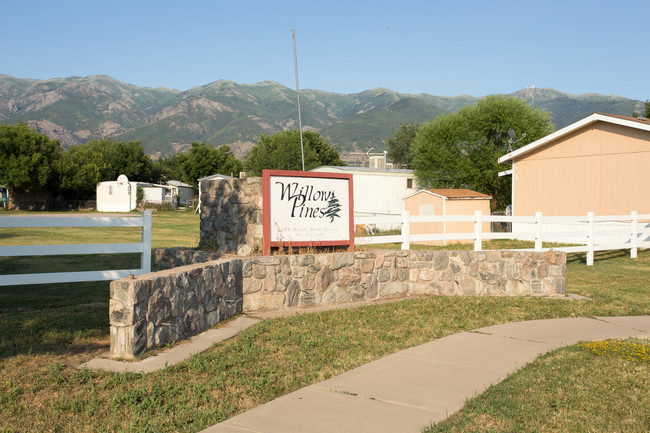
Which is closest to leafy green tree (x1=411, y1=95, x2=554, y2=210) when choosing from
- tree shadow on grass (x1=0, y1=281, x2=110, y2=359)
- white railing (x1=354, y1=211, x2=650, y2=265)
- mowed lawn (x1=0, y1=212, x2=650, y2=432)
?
white railing (x1=354, y1=211, x2=650, y2=265)

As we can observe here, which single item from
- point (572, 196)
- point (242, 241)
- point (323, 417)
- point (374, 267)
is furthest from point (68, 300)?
point (572, 196)

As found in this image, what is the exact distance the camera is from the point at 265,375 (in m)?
5.49

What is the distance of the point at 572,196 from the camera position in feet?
76.3

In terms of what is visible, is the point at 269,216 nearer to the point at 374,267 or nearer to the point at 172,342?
the point at 374,267

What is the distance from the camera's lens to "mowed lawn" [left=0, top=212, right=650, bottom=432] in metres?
4.38

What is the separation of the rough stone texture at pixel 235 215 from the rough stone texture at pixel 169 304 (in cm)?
121

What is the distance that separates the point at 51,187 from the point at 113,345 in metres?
58.9

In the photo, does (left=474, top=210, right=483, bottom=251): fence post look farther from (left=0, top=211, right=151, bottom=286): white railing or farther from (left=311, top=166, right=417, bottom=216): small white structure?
(left=311, top=166, right=417, bottom=216): small white structure

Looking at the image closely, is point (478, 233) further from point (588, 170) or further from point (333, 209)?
point (588, 170)

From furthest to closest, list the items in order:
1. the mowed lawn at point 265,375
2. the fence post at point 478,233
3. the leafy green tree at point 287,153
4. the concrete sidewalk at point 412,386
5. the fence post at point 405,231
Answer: the leafy green tree at point 287,153 < the fence post at point 478,233 < the fence post at point 405,231 < the mowed lawn at point 265,375 < the concrete sidewalk at point 412,386

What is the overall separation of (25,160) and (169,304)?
2150 inches

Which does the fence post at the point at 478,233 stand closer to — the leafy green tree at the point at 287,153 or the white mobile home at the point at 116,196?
the white mobile home at the point at 116,196

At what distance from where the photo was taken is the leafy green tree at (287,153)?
207ft

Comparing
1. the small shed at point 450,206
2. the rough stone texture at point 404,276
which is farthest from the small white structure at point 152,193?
the rough stone texture at point 404,276
